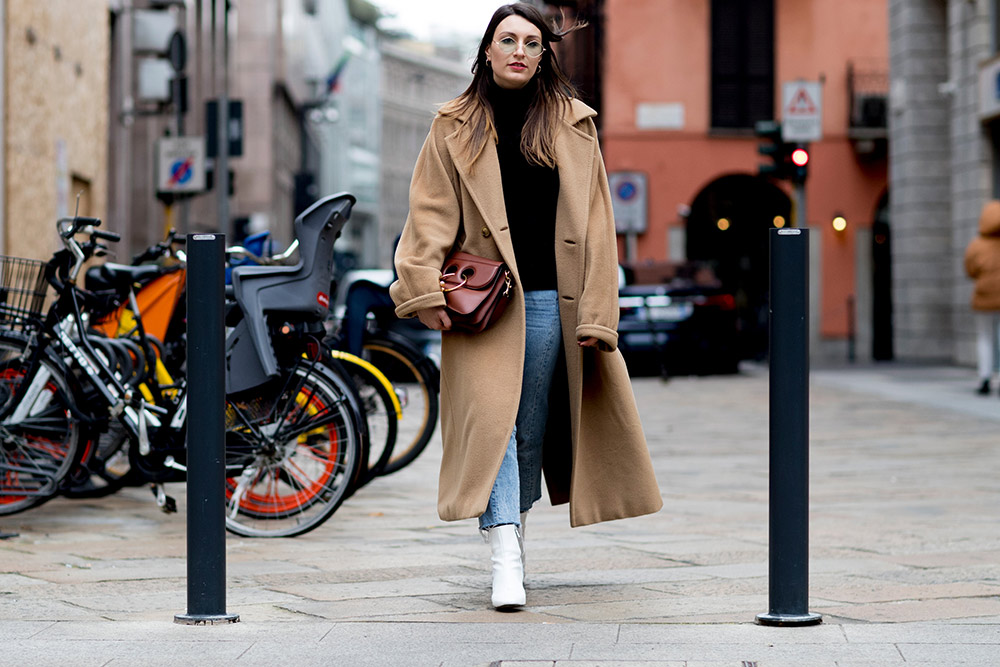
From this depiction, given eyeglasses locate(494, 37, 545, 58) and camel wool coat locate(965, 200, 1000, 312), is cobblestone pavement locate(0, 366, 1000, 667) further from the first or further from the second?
camel wool coat locate(965, 200, 1000, 312)

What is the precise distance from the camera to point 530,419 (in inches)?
181

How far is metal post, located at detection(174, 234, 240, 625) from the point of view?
399 cm

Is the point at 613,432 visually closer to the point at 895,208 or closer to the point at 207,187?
the point at 207,187

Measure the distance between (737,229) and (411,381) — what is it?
21.9 m

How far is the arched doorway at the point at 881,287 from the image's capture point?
27453mm

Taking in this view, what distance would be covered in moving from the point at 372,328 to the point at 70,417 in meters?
2.15

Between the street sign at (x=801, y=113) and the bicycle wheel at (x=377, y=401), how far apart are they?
788 cm

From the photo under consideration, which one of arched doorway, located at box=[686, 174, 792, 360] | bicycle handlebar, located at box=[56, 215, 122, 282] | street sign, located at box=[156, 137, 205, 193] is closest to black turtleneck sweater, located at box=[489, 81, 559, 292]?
bicycle handlebar, located at box=[56, 215, 122, 282]

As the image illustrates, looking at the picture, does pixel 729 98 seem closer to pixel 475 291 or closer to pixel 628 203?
pixel 628 203

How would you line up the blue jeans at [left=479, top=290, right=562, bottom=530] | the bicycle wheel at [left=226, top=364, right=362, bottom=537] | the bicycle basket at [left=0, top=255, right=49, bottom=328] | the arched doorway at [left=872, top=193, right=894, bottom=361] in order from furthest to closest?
the arched doorway at [left=872, top=193, right=894, bottom=361], the bicycle basket at [left=0, top=255, right=49, bottom=328], the bicycle wheel at [left=226, top=364, right=362, bottom=537], the blue jeans at [left=479, top=290, right=562, bottom=530]

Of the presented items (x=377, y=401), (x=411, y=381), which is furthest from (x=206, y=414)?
(x=411, y=381)

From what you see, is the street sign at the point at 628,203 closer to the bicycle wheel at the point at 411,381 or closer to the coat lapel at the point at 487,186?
the bicycle wheel at the point at 411,381

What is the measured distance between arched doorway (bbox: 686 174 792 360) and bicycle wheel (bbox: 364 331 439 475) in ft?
70.1

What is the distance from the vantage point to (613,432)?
4.60m
